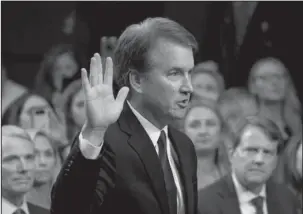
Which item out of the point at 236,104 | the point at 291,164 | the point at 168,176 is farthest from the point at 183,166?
the point at 236,104

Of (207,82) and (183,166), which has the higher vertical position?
(207,82)

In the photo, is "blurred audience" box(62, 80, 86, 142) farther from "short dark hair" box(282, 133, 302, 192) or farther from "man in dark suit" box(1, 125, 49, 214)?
"short dark hair" box(282, 133, 302, 192)

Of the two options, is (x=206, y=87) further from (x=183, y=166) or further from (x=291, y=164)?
(x=183, y=166)

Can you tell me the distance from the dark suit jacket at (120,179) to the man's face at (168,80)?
78 millimetres

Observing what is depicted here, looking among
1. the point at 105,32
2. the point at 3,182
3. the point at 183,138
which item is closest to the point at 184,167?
the point at 183,138

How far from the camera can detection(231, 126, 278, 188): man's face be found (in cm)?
427

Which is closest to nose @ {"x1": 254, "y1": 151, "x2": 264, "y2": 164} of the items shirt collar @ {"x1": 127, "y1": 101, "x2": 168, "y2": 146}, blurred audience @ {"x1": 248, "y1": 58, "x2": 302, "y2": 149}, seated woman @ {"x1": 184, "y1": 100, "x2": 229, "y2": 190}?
seated woman @ {"x1": 184, "y1": 100, "x2": 229, "y2": 190}

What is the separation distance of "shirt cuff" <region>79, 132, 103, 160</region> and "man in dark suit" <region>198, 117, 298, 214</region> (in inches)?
83.6

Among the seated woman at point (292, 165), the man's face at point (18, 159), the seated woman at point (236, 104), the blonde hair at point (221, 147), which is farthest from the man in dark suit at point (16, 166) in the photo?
the seated woman at point (292, 165)

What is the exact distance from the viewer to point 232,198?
4129 mm

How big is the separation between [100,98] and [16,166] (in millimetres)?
2314

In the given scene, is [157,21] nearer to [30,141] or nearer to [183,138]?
[183,138]

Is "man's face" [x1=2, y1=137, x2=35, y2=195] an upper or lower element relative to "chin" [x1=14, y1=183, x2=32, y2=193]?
upper

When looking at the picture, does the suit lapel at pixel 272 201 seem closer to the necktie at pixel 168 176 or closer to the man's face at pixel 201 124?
the man's face at pixel 201 124
